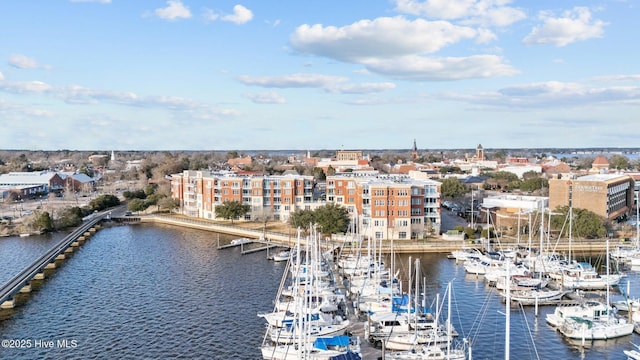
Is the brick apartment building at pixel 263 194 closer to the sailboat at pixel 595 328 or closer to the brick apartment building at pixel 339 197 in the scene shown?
the brick apartment building at pixel 339 197

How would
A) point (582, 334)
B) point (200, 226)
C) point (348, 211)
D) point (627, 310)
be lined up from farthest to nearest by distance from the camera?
point (200, 226)
point (348, 211)
point (627, 310)
point (582, 334)

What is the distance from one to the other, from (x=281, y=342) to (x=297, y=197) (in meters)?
48.8

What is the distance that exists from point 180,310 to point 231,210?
3734 cm

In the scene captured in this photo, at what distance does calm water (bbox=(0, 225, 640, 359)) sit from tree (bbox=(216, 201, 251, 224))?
15571 millimetres

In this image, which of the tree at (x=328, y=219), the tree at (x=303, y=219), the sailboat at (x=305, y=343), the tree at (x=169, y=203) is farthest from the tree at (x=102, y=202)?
the sailboat at (x=305, y=343)

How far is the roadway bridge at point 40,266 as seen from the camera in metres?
40.6

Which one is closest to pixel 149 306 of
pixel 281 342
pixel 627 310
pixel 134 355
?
pixel 134 355

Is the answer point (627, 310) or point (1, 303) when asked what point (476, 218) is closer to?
point (627, 310)

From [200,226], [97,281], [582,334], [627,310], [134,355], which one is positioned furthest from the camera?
[200,226]

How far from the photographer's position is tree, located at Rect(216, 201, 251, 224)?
76.1 m

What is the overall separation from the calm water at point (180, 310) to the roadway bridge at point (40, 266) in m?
1.13

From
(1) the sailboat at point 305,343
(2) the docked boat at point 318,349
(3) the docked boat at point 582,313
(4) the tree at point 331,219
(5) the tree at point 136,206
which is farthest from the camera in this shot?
(5) the tree at point 136,206

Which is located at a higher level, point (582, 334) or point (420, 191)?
point (420, 191)

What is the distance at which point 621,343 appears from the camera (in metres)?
32.9
